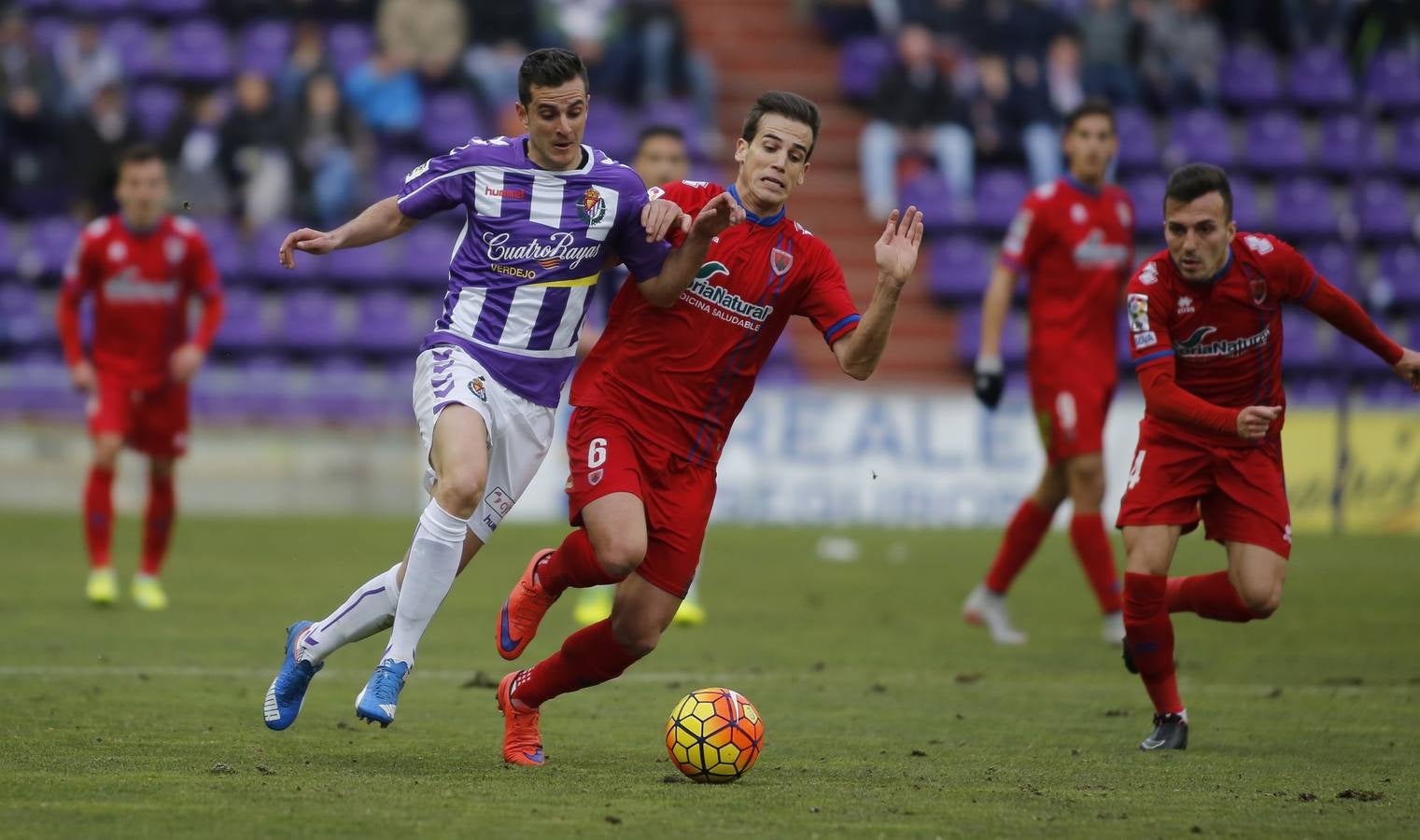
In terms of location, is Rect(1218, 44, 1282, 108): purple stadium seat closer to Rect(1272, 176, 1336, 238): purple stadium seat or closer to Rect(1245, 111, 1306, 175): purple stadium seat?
Rect(1245, 111, 1306, 175): purple stadium seat

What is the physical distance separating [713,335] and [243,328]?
12870 millimetres

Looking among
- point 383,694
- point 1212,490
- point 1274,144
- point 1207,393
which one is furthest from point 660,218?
point 1274,144

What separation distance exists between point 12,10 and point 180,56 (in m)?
2.11

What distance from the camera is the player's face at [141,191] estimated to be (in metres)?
11.5

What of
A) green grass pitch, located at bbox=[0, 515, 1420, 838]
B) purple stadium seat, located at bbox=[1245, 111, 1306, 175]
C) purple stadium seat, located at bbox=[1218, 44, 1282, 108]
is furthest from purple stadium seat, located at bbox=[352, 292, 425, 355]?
purple stadium seat, located at bbox=[1218, 44, 1282, 108]

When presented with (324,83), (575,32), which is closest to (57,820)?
(324,83)

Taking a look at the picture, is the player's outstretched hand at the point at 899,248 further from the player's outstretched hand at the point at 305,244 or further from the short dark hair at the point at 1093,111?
the short dark hair at the point at 1093,111

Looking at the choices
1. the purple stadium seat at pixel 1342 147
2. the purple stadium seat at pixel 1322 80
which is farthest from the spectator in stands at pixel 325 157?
the purple stadium seat at pixel 1322 80

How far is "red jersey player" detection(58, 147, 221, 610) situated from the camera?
11.5 meters

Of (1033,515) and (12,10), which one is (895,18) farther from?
(1033,515)

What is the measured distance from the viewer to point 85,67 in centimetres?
1994

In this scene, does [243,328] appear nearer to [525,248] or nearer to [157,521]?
[157,521]

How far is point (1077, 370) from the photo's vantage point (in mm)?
10164

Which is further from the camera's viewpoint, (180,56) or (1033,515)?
(180,56)
